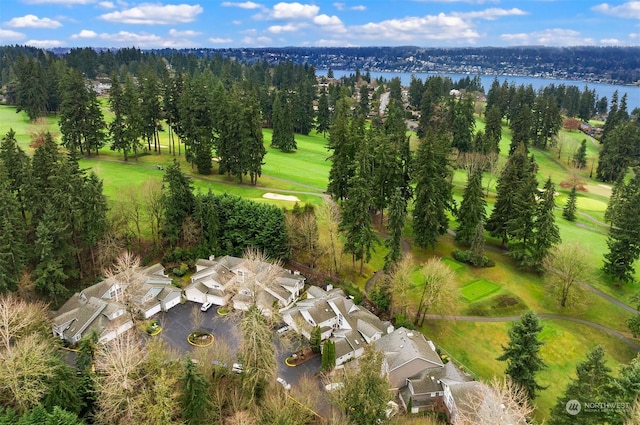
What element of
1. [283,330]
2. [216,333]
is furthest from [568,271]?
[216,333]

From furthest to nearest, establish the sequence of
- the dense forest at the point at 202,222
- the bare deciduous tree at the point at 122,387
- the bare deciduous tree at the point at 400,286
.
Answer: the bare deciduous tree at the point at 400,286
the dense forest at the point at 202,222
the bare deciduous tree at the point at 122,387

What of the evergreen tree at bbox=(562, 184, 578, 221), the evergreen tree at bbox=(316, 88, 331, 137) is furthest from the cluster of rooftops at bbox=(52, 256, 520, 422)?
the evergreen tree at bbox=(316, 88, 331, 137)

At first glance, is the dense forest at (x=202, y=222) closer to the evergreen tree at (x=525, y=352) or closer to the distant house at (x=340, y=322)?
the evergreen tree at (x=525, y=352)

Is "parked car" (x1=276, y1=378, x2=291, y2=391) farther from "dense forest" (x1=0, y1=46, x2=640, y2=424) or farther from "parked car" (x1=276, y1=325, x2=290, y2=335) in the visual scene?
"parked car" (x1=276, y1=325, x2=290, y2=335)

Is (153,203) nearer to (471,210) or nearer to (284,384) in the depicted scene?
(284,384)

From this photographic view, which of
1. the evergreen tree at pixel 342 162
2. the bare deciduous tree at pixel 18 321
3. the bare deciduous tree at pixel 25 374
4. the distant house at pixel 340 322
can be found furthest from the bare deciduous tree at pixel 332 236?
the bare deciduous tree at pixel 25 374

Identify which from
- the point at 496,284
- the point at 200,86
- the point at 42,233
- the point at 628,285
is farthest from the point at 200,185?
the point at 628,285
